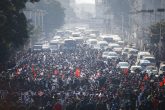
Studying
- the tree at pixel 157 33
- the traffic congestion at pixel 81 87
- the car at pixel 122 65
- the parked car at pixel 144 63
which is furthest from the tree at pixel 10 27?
the tree at pixel 157 33

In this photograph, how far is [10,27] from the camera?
5025 centimetres

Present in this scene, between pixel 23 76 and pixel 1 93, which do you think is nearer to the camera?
pixel 1 93

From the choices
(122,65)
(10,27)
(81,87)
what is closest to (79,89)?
(81,87)

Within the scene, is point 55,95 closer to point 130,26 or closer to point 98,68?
point 98,68

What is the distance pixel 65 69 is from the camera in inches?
1922

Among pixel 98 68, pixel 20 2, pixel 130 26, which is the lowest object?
pixel 130 26

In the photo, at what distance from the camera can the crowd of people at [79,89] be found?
2997 cm

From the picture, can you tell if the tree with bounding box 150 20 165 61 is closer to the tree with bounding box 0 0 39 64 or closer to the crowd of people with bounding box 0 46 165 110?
the crowd of people with bounding box 0 46 165 110

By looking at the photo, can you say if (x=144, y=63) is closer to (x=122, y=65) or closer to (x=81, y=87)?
→ (x=122, y=65)

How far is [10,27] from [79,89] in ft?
43.4

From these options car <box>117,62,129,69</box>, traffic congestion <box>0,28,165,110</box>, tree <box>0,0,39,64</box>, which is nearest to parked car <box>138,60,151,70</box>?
traffic congestion <box>0,28,165,110</box>

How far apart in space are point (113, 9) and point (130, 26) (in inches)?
839

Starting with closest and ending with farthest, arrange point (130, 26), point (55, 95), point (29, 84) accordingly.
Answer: point (55, 95) → point (29, 84) → point (130, 26)

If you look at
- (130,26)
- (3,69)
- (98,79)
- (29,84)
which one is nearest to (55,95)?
(29,84)
